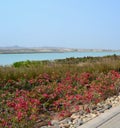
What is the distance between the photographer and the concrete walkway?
5703 mm

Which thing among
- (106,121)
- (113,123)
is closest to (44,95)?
(106,121)

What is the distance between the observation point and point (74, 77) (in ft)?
36.6

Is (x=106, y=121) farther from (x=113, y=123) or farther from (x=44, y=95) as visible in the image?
(x=44, y=95)

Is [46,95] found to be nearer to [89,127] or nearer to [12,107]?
[12,107]

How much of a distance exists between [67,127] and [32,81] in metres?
4.49

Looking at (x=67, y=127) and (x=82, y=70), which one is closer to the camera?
(x=67, y=127)

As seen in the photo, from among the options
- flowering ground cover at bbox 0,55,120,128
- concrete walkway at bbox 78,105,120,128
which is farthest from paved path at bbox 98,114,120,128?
flowering ground cover at bbox 0,55,120,128

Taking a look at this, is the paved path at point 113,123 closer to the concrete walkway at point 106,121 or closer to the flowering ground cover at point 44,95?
the concrete walkway at point 106,121

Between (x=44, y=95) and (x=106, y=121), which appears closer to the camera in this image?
(x=106, y=121)

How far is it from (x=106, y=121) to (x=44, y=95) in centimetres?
275

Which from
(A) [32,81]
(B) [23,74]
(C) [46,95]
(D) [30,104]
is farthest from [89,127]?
(B) [23,74]

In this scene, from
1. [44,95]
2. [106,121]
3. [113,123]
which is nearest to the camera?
[113,123]

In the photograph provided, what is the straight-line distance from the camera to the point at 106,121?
6016 millimetres

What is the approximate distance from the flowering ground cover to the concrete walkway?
815 millimetres
